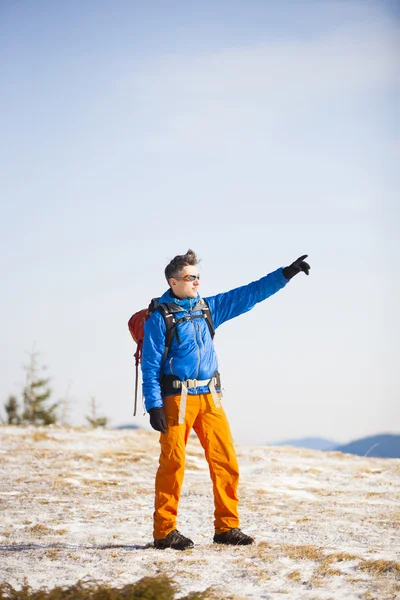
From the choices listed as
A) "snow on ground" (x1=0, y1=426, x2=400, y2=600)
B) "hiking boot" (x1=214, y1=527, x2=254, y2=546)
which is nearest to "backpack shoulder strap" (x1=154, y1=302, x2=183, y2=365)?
"hiking boot" (x1=214, y1=527, x2=254, y2=546)

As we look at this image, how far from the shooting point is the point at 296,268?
6.34 meters

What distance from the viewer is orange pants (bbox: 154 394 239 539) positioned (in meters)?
5.88

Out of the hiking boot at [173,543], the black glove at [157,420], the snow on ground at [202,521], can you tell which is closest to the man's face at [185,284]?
the black glove at [157,420]

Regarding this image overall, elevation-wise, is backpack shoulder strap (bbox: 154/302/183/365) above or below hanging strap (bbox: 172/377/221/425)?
above

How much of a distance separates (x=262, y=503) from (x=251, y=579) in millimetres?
3618

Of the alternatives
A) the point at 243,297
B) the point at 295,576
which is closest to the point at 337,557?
the point at 295,576

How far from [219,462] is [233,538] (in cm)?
71

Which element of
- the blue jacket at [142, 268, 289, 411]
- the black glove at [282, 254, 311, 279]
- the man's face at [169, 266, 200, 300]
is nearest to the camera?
the blue jacket at [142, 268, 289, 411]

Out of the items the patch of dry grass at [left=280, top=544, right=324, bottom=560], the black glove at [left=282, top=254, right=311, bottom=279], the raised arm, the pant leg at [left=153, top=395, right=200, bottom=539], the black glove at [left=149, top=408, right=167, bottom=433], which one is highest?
the black glove at [left=282, top=254, right=311, bottom=279]

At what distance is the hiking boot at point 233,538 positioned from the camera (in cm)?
605

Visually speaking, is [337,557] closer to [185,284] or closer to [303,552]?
[303,552]

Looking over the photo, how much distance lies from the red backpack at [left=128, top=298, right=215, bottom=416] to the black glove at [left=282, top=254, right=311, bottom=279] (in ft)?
2.75

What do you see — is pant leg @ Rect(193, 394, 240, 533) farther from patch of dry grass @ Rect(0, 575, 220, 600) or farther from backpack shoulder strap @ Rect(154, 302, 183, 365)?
patch of dry grass @ Rect(0, 575, 220, 600)

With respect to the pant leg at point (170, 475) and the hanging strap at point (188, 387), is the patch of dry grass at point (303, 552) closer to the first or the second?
the pant leg at point (170, 475)
